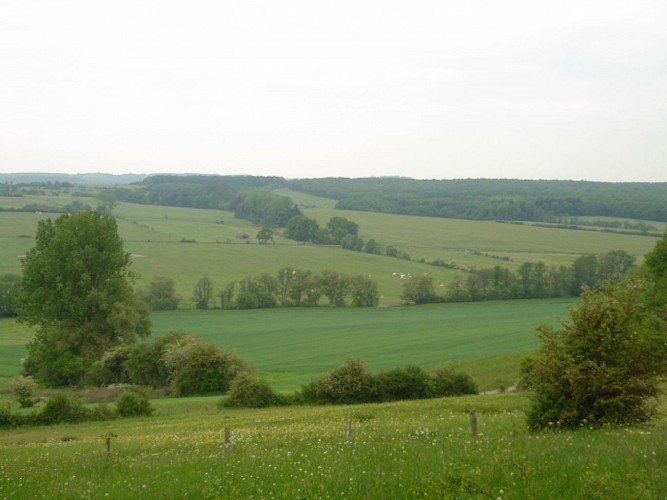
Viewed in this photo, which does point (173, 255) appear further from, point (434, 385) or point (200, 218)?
point (434, 385)

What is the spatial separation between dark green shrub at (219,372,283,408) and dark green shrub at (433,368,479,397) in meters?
9.36

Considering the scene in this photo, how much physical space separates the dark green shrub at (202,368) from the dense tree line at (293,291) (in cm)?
4967

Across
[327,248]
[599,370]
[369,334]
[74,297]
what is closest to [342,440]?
[599,370]

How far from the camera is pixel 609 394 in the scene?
1764 centimetres

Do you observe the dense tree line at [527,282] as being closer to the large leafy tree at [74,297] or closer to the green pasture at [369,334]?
the green pasture at [369,334]

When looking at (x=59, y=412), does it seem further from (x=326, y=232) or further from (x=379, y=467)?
(x=326, y=232)

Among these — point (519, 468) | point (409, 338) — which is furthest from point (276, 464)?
point (409, 338)

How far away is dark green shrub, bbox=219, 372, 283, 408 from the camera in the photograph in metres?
40.6

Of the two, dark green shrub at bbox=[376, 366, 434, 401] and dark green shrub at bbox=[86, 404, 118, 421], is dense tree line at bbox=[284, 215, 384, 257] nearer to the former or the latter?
dark green shrub at bbox=[376, 366, 434, 401]

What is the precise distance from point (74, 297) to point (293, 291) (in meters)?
47.4

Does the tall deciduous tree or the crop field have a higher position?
the crop field

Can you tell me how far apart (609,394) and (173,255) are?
12188 centimetres


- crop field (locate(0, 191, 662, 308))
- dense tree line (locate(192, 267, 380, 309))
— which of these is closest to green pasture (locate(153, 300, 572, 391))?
dense tree line (locate(192, 267, 380, 309))

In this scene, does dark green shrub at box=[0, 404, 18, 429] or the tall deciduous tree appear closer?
dark green shrub at box=[0, 404, 18, 429]
